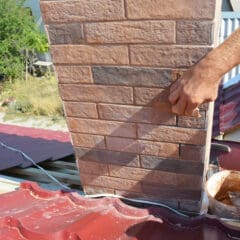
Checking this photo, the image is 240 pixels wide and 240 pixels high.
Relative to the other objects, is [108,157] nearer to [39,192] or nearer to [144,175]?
[144,175]

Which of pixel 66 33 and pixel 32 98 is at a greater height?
pixel 66 33

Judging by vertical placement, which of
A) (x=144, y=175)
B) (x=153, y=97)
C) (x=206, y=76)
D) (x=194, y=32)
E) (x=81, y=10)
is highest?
(x=81, y=10)

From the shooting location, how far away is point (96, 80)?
1526 millimetres

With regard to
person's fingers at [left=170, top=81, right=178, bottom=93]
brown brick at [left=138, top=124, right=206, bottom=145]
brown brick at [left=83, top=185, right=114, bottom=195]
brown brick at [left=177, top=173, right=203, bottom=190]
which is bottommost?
brown brick at [left=83, top=185, right=114, bottom=195]

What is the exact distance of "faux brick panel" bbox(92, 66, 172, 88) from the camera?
1.40m

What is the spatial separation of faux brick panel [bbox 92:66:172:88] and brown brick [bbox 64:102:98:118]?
0.47 feet

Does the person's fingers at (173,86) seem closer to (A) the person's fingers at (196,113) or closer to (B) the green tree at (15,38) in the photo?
(A) the person's fingers at (196,113)

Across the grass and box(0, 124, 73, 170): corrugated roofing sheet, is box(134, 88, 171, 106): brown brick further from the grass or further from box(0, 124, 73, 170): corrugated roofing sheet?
the grass

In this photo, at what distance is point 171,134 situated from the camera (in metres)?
1.53

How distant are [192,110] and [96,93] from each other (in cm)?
46

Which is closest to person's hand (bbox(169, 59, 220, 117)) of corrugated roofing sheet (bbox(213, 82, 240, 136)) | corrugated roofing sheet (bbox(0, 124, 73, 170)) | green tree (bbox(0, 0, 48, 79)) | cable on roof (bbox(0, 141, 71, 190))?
cable on roof (bbox(0, 141, 71, 190))

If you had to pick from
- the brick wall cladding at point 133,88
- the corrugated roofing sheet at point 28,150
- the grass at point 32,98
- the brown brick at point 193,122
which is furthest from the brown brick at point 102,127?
the grass at point 32,98

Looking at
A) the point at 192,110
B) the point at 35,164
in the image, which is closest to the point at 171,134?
the point at 192,110

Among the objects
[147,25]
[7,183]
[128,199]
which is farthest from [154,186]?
[7,183]
